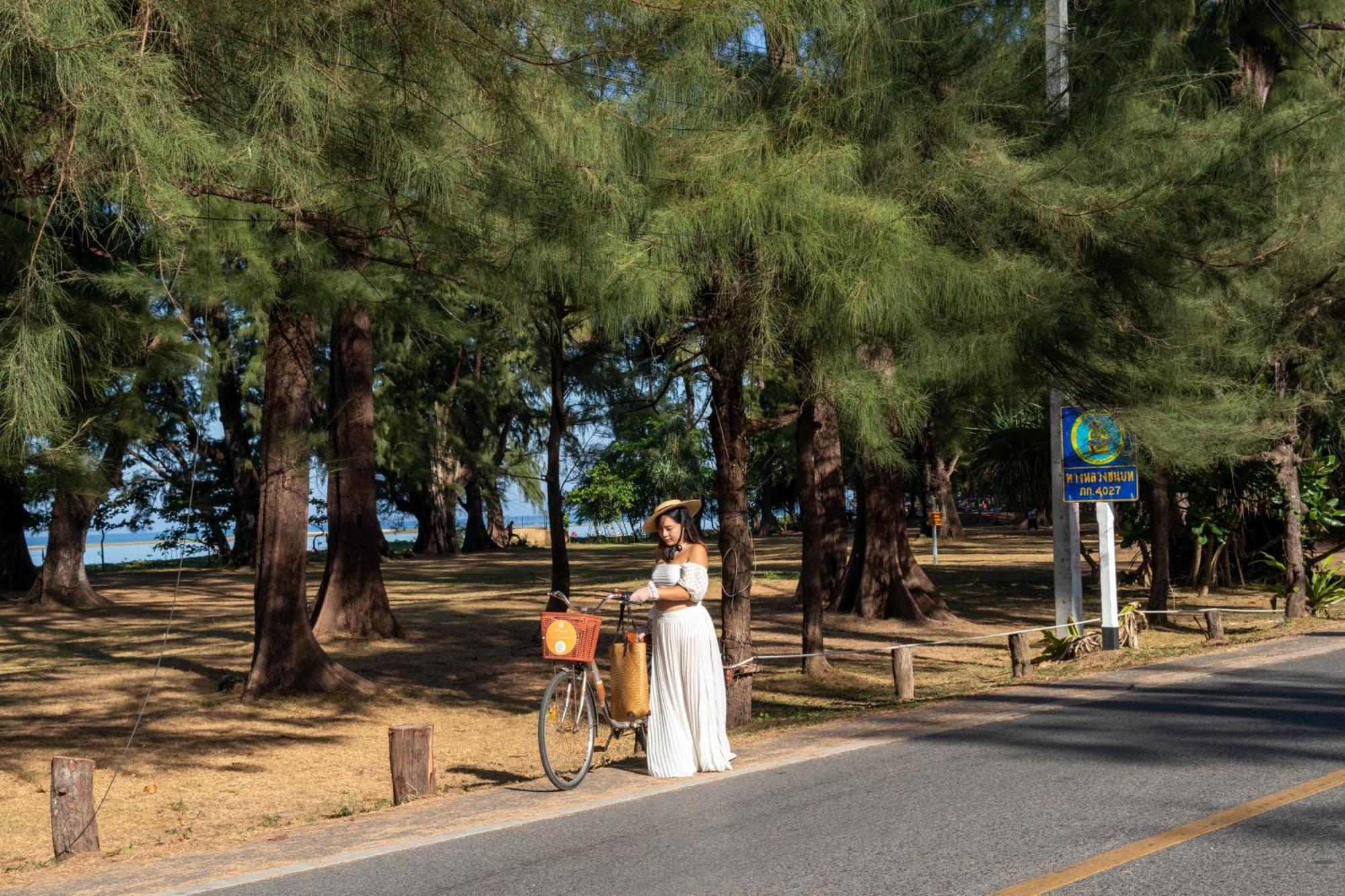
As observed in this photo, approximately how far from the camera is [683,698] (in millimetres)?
8453

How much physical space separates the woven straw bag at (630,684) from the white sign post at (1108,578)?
8.21 metres

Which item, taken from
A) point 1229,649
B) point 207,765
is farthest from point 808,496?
point 207,765

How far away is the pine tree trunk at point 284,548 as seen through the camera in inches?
600

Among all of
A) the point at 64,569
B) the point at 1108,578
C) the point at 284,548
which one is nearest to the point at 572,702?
the point at 284,548

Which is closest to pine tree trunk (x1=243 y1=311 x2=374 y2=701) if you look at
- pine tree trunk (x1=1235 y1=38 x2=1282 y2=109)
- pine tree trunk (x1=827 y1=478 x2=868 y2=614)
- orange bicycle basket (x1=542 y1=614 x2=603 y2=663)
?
orange bicycle basket (x1=542 y1=614 x2=603 y2=663)

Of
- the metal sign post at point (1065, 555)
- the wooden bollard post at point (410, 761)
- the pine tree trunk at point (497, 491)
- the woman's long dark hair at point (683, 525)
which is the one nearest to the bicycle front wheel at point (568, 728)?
the wooden bollard post at point (410, 761)

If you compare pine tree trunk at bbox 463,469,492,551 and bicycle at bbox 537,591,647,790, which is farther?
pine tree trunk at bbox 463,469,492,551

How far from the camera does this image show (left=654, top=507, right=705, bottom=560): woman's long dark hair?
8.61 metres

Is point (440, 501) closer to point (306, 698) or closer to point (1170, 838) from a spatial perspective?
point (306, 698)

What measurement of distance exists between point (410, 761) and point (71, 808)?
1928mm

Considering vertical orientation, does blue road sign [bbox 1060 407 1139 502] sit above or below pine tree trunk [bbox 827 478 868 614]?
above

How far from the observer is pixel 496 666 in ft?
59.4

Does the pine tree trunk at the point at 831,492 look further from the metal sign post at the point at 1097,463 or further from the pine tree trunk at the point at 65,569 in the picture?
the pine tree trunk at the point at 65,569

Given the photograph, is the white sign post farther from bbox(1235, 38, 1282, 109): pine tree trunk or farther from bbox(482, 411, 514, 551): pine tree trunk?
bbox(482, 411, 514, 551): pine tree trunk
